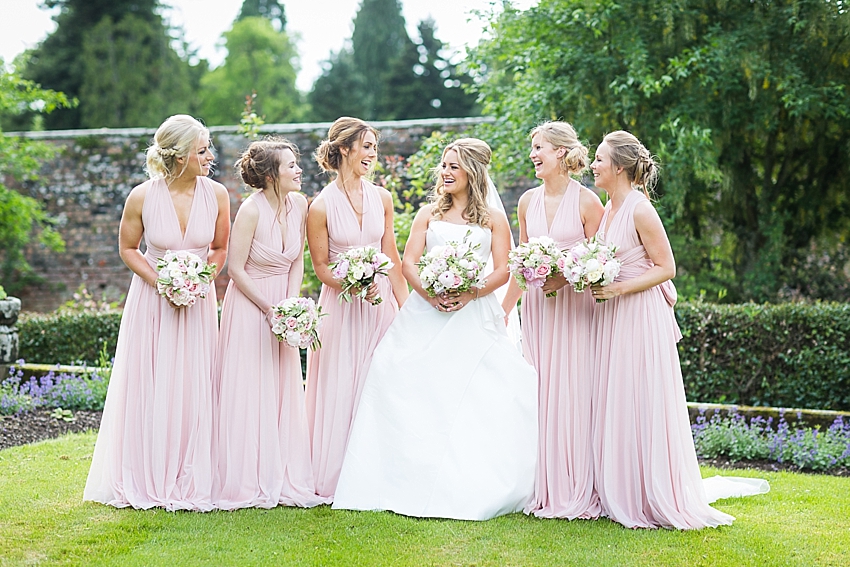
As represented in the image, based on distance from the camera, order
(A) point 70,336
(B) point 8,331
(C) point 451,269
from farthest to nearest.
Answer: (A) point 70,336 → (B) point 8,331 → (C) point 451,269

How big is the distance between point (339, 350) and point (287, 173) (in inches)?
46.0

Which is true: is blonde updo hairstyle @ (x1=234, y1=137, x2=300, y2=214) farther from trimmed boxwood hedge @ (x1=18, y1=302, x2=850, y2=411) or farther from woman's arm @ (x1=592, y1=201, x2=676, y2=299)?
trimmed boxwood hedge @ (x1=18, y1=302, x2=850, y2=411)

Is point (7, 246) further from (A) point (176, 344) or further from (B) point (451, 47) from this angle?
(A) point (176, 344)

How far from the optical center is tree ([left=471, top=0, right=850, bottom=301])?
993 cm

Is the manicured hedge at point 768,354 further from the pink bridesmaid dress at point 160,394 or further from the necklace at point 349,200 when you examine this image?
the pink bridesmaid dress at point 160,394

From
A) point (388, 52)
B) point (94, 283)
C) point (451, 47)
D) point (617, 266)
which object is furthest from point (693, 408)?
point (388, 52)

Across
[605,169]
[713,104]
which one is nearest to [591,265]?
[605,169]

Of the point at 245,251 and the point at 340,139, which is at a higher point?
the point at 340,139

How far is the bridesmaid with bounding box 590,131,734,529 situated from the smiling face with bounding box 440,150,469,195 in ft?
2.84

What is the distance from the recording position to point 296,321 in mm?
5203

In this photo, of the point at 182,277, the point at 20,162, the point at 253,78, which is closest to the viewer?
the point at 182,277

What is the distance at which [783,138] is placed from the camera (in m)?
11.4

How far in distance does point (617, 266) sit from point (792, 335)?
4.61m

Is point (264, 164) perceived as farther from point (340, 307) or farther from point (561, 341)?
point (561, 341)
